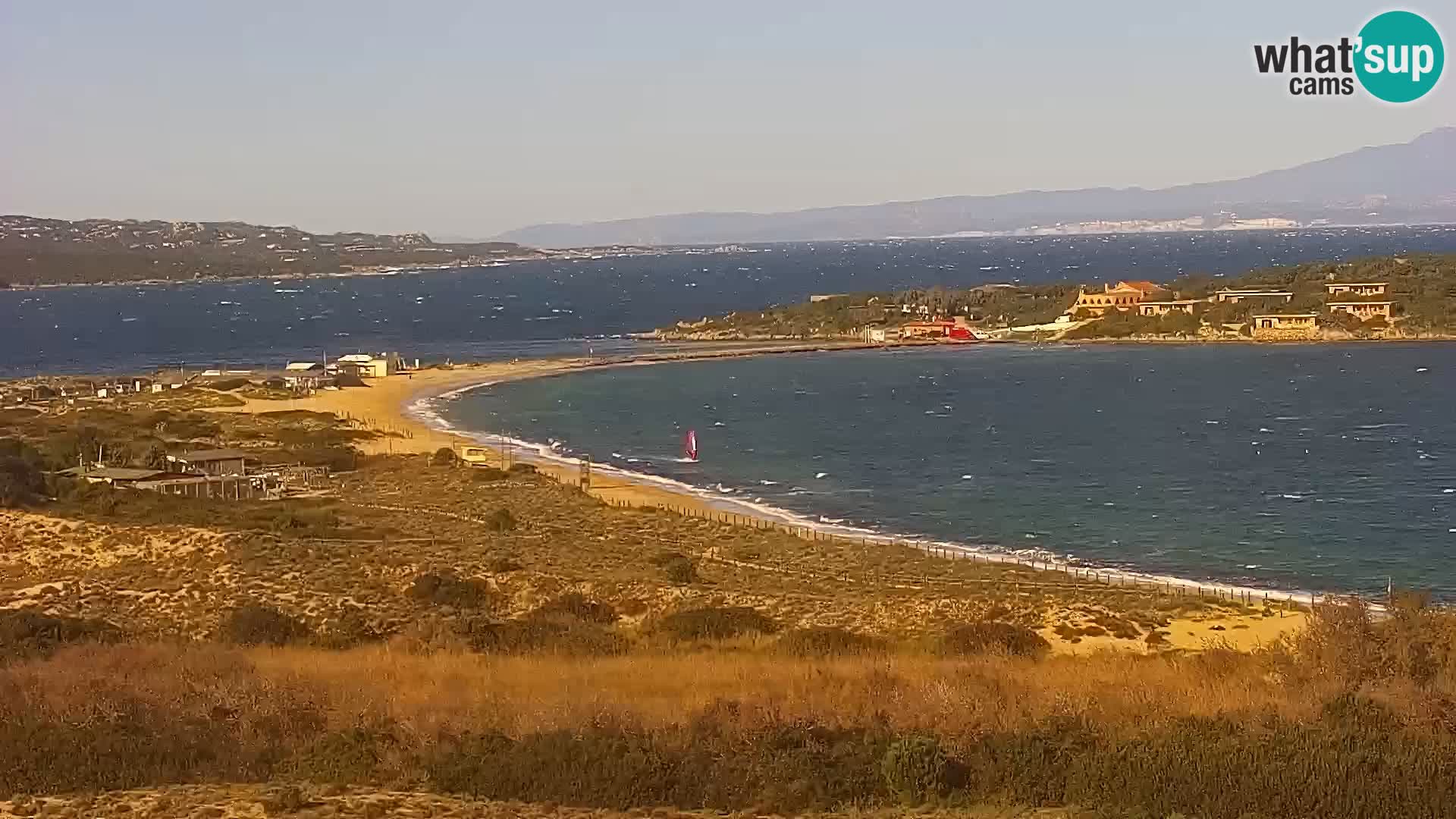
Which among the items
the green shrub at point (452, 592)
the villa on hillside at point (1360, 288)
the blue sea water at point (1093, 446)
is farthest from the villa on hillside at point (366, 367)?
the villa on hillside at point (1360, 288)

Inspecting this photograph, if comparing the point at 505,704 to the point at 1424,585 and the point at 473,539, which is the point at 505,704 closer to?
the point at 473,539

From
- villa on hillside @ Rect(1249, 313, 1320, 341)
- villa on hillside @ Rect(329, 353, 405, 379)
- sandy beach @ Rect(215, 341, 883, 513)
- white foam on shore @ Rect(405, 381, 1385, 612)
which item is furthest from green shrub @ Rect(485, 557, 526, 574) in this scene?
villa on hillside @ Rect(1249, 313, 1320, 341)

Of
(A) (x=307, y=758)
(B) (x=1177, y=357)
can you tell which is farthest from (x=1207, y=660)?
(B) (x=1177, y=357)

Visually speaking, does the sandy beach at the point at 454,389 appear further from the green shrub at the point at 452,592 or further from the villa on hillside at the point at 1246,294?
the villa on hillside at the point at 1246,294

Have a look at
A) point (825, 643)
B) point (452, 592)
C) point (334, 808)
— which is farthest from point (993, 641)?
point (334, 808)

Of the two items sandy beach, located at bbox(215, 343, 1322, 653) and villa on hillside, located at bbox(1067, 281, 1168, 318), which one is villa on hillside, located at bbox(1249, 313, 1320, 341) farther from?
sandy beach, located at bbox(215, 343, 1322, 653)

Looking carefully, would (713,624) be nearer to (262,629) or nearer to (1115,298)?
(262,629)
